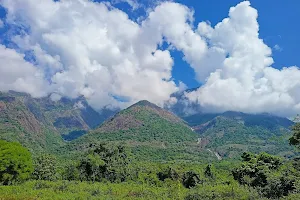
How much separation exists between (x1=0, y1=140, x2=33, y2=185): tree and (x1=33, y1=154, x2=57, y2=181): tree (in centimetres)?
1189

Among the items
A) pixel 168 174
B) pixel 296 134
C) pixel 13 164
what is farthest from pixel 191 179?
pixel 296 134

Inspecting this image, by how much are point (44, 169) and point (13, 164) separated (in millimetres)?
16567

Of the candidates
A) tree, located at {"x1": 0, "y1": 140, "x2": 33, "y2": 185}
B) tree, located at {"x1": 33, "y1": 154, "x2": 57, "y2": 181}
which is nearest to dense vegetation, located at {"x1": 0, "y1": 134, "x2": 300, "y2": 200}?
tree, located at {"x1": 33, "y1": 154, "x2": 57, "y2": 181}

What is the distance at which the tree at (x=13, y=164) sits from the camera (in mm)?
46322

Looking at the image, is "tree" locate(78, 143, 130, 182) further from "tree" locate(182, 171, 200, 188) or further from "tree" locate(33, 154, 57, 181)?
"tree" locate(182, 171, 200, 188)

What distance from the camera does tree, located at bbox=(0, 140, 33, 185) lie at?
46.3 meters

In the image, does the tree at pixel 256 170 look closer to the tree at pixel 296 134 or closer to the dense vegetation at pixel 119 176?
the dense vegetation at pixel 119 176

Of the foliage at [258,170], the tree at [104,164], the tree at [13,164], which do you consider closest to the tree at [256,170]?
the foliage at [258,170]

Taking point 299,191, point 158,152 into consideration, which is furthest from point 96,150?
point 158,152

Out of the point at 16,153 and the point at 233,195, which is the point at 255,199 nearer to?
the point at 233,195

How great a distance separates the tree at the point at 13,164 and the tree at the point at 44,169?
11886 mm

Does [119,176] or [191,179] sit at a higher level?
[191,179]

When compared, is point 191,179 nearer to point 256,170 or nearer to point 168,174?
point 168,174

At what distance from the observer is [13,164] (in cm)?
4706
